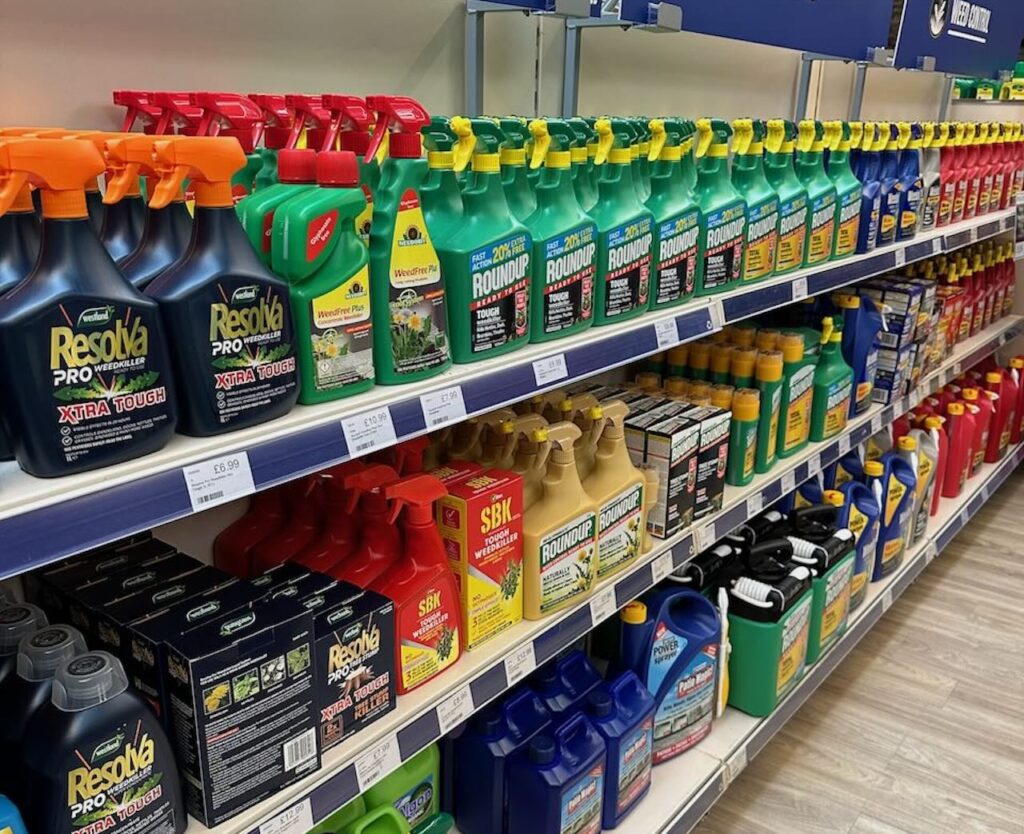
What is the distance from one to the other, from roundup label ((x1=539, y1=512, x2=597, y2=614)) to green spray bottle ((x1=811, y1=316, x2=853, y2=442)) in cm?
110

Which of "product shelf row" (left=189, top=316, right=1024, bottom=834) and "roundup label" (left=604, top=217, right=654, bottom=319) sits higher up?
"roundup label" (left=604, top=217, right=654, bottom=319)

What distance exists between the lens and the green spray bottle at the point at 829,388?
2.46 metres

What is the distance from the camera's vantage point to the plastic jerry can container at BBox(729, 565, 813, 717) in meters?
2.17

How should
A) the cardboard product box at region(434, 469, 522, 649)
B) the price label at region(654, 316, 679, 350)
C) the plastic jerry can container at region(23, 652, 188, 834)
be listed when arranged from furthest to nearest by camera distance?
the price label at region(654, 316, 679, 350)
the cardboard product box at region(434, 469, 522, 649)
the plastic jerry can container at region(23, 652, 188, 834)

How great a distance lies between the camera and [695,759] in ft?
6.78

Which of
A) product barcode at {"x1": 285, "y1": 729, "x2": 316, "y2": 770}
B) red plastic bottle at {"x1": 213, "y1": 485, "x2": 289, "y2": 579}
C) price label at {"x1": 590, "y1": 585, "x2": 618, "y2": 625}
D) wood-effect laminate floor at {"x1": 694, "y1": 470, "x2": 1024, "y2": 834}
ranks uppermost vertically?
red plastic bottle at {"x1": 213, "y1": 485, "x2": 289, "y2": 579}

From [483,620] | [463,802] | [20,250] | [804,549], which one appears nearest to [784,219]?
[804,549]

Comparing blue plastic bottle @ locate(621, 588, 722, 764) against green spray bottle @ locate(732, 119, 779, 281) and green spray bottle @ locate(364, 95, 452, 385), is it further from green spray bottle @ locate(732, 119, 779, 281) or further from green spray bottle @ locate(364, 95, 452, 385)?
green spray bottle @ locate(364, 95, 452, 385)

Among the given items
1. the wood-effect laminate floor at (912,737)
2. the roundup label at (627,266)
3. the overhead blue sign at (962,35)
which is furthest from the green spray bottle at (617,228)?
the overhead blue sign at (962,35)

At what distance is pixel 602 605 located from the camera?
1.67 metres

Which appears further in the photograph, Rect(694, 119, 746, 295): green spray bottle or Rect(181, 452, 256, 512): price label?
Rect(694, 119, 746, 295): green spray bottle

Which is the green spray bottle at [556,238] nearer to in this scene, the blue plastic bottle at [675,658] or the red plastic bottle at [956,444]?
the blue plastic bottle at [675,658]

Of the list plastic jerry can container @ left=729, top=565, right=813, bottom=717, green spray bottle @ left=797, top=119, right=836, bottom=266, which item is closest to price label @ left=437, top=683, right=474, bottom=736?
plastic jerry can container @ left=729, top=565, right=813, bottom=717

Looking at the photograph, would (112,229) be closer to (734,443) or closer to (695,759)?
(734,443)
